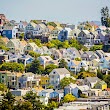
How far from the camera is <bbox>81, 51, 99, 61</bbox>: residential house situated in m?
44.8

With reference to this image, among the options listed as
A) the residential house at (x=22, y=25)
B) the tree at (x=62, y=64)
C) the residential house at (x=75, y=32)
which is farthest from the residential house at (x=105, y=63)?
the residential house at (x=22, y=25)

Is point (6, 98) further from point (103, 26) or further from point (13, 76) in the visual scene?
point (103, 26)

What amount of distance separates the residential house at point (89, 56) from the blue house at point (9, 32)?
562 centimetres

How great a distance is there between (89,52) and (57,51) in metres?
2.10

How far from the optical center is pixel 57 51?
44625 millimetres

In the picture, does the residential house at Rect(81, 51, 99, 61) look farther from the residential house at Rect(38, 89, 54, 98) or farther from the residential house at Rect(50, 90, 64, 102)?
the residential house at Rect(50, 90, 64, 102)

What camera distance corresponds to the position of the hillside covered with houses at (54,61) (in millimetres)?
36219

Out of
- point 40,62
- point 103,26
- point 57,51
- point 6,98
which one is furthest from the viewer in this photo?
point 103,26

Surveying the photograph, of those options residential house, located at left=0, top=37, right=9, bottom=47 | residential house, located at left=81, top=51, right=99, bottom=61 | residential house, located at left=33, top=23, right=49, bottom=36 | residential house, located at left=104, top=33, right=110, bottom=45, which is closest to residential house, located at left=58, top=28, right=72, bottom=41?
residential house, located at left=33, top=23, right=49, bottom=36

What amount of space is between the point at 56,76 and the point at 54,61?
11.7 feet

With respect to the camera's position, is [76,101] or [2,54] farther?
[2,54]

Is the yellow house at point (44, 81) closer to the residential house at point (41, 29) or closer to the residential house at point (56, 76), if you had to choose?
the residential house at point (56, 76)

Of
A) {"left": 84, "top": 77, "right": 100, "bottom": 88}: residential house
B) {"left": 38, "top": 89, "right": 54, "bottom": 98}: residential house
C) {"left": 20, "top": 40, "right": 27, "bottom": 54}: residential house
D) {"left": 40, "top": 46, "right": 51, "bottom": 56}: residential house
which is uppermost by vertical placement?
{"left": 20, "top": 40, "right": 27, "bottom": 54}: residential house

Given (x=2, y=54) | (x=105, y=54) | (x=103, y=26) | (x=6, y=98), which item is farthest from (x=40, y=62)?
(x=103, y=26)
